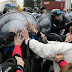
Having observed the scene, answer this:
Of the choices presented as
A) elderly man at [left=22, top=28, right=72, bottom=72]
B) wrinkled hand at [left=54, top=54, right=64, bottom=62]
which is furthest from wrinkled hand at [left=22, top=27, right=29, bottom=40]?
wrinkled hand at [left=54, top=54, right=64, bottom=62]

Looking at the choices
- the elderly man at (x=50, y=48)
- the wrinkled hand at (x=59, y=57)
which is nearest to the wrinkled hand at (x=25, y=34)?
the elderly man at (x=50, y=48)

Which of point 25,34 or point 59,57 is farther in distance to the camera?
point 25,34

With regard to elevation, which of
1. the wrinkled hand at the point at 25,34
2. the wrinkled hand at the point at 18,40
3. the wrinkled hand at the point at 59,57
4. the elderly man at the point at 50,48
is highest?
the wrinkled hand at the point at 25,34

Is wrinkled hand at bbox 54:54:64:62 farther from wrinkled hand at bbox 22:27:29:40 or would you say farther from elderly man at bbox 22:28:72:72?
wrinkled hand at bbox 22:27:29:40

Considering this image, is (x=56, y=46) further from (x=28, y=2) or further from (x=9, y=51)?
(x=28, y=2)

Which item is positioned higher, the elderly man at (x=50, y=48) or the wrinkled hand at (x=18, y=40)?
the wrinkled hand at (x=18, y=40)

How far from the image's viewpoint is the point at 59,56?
2146mm

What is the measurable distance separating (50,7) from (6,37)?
71.2 feet

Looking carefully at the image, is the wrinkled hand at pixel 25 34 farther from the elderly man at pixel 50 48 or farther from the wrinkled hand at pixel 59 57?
the wrinkled hand at pixel 59 57

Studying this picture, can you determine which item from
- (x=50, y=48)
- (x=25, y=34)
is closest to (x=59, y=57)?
(x=50, y=48)

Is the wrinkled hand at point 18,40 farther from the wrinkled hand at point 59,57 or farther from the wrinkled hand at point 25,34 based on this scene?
the wrinkled hand at point 59,57

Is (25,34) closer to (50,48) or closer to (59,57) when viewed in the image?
(50,48)

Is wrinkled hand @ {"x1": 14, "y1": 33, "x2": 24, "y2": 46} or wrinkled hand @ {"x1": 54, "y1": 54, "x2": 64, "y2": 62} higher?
wrinkled hand @ {"x1": 14, "y1": 33, "x2": 24, "y2": 46}

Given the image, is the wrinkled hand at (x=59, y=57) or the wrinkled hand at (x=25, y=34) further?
the wrinkled hand at (x=25, y=34)
